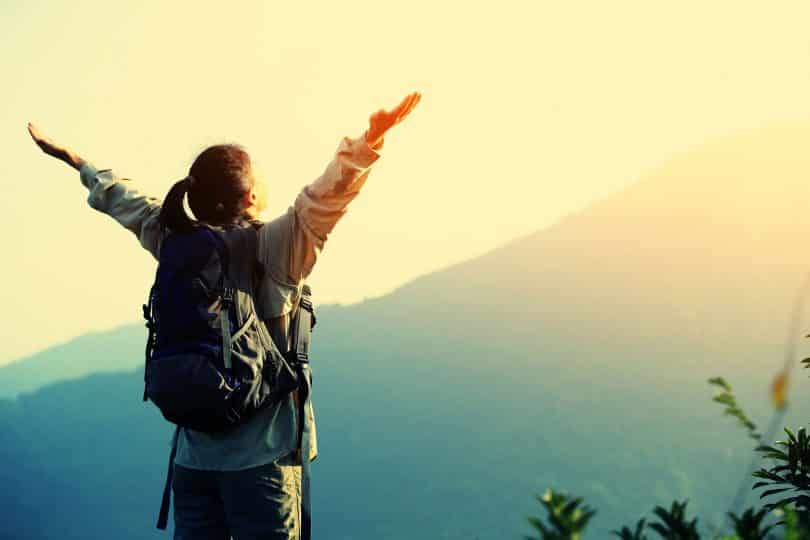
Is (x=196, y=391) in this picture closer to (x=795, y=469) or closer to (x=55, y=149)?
(x=55, y=149)

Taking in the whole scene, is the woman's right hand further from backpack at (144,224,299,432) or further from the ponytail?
the ponytail

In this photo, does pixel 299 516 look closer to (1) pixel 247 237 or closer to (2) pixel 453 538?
(1) pixel 247 237

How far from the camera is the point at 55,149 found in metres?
3.38

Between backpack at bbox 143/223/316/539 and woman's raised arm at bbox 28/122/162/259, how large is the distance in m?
0.30

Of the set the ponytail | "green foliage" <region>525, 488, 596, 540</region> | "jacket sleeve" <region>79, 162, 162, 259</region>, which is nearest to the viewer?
"green foliage" <region>525, 488, 596, 540</region>

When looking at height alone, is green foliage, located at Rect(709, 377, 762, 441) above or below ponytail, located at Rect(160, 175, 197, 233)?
below

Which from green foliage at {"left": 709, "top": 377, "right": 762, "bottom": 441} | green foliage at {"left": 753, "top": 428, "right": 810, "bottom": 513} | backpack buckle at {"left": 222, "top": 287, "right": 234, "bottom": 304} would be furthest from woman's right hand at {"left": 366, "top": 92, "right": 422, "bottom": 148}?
green foliage at {"left": 753, "top": 428, "right": 810, "bottom": 513}

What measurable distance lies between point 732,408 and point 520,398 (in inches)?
2647

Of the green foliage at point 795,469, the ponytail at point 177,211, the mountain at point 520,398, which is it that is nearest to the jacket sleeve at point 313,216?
the ponytail at point 177,211

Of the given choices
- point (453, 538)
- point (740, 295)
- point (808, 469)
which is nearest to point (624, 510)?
point (453, 538)

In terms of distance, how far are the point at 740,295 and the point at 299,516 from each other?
62155mm

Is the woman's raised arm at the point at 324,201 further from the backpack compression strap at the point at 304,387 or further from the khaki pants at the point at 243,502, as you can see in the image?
the khaki pants at the point at 243,502

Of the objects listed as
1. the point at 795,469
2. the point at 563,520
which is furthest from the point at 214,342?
the point at 795,469

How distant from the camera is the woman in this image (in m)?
2.64
